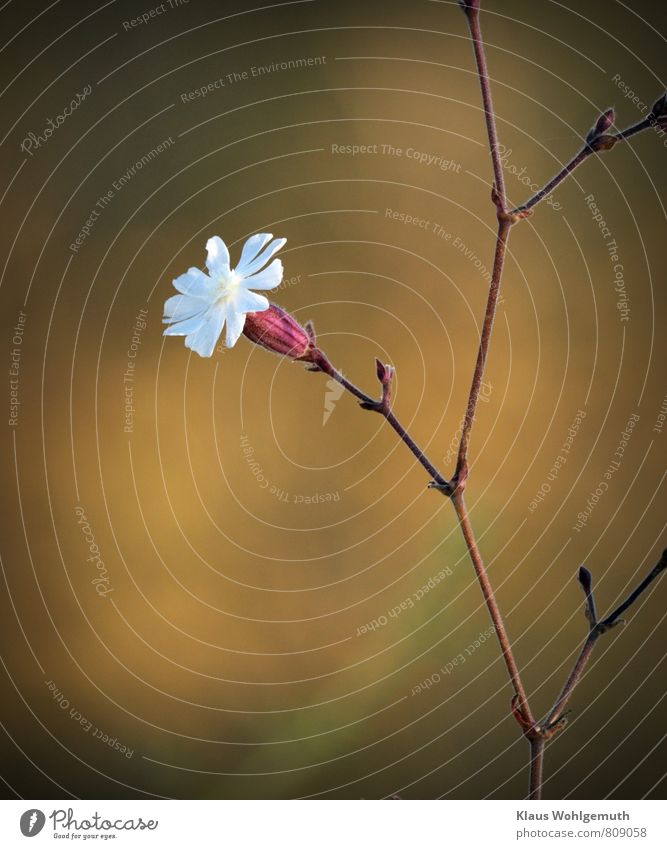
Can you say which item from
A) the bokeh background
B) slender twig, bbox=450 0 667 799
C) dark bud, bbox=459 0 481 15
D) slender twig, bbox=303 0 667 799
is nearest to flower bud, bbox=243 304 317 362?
slender twig, bbox=303 0 667 799

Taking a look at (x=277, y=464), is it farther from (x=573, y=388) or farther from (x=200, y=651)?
(x=573, y=388)

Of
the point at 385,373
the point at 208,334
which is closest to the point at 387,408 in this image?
the point at 385,373


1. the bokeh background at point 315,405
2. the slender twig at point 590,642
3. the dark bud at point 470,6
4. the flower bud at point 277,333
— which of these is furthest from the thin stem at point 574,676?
the bokeh background at point 315,405

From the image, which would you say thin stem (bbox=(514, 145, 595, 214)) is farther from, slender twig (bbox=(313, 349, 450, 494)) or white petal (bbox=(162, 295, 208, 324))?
white petal (bbox=(162, 295, 208, 324))

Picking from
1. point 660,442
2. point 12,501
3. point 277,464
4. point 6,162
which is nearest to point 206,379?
point 277,464

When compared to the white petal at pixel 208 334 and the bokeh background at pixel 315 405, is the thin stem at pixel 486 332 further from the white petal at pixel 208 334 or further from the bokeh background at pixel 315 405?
the bokeh background at pixel 315 405

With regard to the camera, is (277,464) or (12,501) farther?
(277,464)

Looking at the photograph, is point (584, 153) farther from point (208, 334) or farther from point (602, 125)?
point (208, 334)
